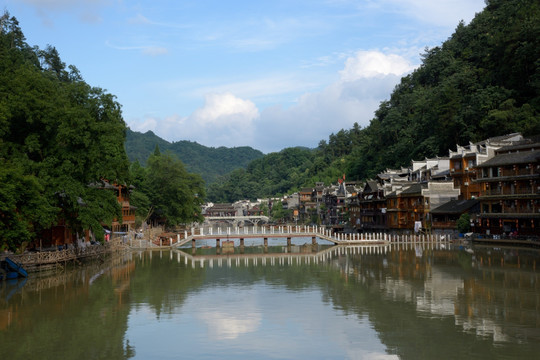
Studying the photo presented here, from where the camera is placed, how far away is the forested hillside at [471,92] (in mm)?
90113

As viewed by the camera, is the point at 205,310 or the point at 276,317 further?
the point at 205,310

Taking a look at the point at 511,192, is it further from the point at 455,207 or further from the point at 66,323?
the point at 66,323

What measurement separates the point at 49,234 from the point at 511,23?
286ft

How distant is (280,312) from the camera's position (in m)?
31.4

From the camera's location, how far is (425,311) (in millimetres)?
30641

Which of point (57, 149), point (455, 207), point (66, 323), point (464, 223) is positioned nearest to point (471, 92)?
point (455, 207)

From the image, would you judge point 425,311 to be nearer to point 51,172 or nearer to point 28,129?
point 51,172

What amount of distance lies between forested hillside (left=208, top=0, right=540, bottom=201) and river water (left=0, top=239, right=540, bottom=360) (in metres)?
44.4

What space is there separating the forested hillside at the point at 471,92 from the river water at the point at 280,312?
44.4 m

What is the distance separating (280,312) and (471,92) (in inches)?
3407

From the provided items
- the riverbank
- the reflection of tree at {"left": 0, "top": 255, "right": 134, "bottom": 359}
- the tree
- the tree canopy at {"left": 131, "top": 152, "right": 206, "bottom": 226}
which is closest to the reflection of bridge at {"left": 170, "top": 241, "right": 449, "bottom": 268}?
the tree

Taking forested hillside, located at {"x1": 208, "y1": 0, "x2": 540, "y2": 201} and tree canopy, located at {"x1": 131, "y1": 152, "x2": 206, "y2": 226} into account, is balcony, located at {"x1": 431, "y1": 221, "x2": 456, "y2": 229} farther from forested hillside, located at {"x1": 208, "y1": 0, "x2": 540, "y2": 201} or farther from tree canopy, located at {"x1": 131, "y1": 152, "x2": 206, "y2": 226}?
tree canopy, located at {"x1": 131, "y1": 152, "x2": 206, "y2": 226}

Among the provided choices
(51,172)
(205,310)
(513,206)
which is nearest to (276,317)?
(205,310)

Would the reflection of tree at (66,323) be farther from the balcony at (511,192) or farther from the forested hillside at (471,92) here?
the forested hillside at (471,92)
